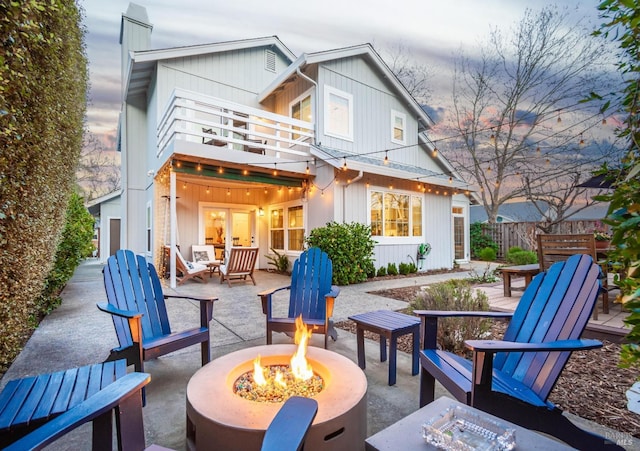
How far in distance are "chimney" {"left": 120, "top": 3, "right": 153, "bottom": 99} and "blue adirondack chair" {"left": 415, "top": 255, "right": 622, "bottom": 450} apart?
11.8 meters

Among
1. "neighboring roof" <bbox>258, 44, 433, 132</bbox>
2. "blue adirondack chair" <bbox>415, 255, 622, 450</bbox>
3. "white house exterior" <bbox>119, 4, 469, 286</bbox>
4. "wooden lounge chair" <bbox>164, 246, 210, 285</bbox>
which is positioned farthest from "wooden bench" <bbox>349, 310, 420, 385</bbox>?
"neighboring roof" <bbox>258, 44, 433, 132</bbox>

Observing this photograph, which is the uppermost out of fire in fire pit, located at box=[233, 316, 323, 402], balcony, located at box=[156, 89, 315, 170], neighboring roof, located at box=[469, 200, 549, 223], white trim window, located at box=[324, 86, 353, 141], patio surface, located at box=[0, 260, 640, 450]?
white trim window, located at box=[324, 86, 353, 141]

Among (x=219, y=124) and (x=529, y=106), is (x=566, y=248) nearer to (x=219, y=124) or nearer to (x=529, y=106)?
(x=219, y=124)

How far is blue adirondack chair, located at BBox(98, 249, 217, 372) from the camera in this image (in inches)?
86.7

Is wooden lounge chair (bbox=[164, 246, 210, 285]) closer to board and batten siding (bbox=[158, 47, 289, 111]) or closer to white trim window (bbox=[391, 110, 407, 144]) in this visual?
board and batten siding (bbox=[158, 47, 289, 111])

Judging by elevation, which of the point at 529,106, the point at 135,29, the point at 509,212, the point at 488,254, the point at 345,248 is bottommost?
the point at 488,254

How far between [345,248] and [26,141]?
564 cm

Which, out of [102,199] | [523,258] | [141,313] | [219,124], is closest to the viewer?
[141,313]

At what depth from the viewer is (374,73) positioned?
935 cm

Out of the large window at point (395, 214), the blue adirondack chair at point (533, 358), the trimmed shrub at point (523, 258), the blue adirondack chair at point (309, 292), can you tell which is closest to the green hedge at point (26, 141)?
the blue adirondack chair at point (309, 292)

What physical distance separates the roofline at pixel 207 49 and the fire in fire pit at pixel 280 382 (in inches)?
354

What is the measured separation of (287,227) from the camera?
9047mm

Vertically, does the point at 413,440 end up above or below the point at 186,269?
above

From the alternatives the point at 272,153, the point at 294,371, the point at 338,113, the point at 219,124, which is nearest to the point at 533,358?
the point at 294,371
